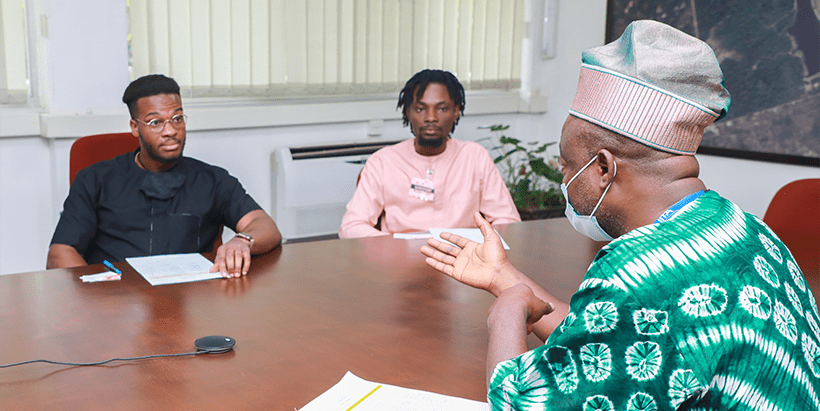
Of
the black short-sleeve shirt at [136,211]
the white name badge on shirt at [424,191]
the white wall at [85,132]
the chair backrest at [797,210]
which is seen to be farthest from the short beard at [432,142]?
the chair backrest at [797,210]

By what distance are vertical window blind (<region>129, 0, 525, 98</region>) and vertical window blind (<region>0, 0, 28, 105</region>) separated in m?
0.47

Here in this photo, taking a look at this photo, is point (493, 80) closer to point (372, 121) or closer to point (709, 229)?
point (372, 121)

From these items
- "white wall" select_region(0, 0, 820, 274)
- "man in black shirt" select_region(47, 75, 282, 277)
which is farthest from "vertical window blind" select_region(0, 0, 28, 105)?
Answer: "man in black shirt" select_region(47, 75, 282, 277)

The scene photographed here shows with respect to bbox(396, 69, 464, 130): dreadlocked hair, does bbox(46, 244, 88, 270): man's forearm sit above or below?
below

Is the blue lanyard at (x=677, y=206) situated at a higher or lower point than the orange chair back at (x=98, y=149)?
higher

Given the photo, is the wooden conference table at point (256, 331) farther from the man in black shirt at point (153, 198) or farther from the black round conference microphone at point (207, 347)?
the man in black shirt at point (153, 198)

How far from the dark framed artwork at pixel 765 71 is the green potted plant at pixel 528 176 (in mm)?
905

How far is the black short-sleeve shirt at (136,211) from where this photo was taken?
7.91 ft

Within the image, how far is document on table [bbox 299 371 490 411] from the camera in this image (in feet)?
3.79

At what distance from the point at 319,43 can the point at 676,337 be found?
335cm

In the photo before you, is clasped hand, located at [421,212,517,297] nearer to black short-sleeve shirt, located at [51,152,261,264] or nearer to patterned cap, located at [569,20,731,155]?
patterned cap, located at [569,20,731,155]

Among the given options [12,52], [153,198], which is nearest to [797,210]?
[153,198]

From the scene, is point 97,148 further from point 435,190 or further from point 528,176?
point 528,176

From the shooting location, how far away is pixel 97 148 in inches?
106
